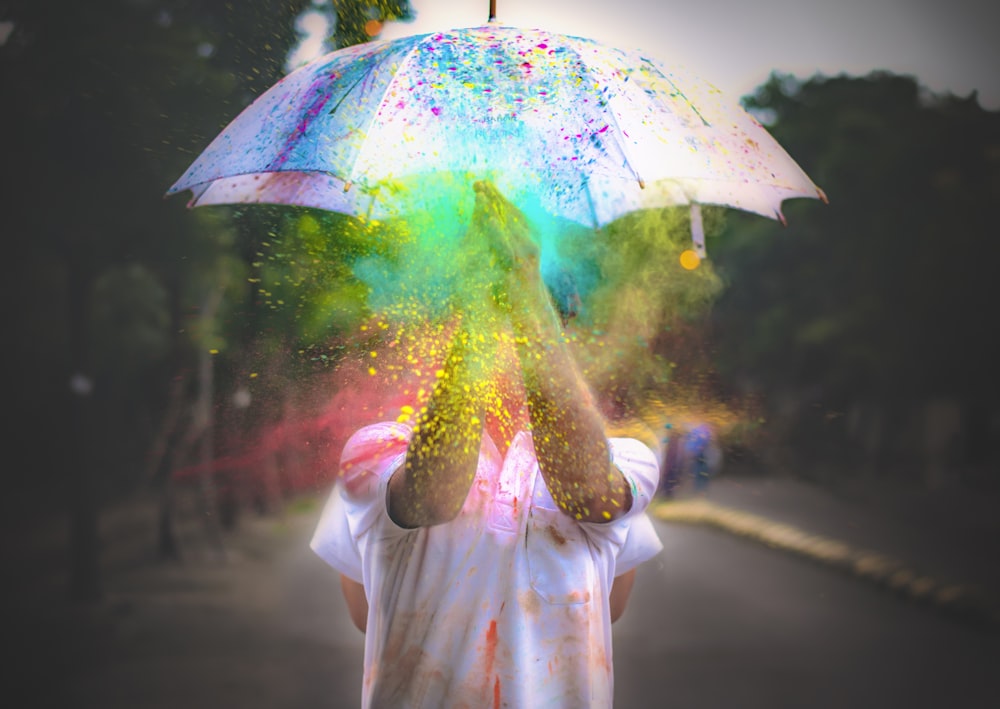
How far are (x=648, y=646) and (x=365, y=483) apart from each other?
439 cm

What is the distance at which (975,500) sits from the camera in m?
10.6

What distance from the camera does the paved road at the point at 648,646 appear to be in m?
4.61

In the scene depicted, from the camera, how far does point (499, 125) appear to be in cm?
138

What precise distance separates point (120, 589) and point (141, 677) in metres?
1.65

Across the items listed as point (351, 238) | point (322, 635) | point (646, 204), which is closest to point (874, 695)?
point (322, 635)

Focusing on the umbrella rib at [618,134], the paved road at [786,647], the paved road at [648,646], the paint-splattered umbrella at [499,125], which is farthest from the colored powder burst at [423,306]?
the paved road at [648,646]

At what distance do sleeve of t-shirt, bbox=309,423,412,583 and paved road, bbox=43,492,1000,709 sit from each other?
3382 millimetres

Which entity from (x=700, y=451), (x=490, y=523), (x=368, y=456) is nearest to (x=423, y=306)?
(x=368, y=456)

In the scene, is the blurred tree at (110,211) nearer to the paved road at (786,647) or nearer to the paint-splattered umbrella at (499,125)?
the paint-splattered umbrella at (499,125)

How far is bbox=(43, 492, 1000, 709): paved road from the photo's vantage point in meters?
4.61


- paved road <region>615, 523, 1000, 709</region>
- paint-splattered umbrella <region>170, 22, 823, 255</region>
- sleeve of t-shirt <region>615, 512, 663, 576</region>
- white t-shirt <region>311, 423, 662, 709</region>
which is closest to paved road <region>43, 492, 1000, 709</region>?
paved road <region>615, 523, 1000, 709</region>

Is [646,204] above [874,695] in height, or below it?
above

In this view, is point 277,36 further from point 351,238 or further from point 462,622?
point 462,622

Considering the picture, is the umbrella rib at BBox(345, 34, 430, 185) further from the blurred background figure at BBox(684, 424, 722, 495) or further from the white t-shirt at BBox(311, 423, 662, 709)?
the blurred background figure at BBox(684, 424, 722, 495)
